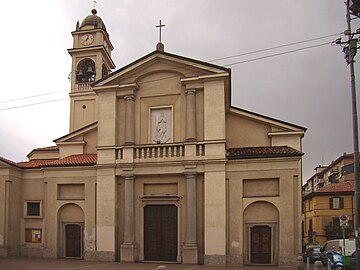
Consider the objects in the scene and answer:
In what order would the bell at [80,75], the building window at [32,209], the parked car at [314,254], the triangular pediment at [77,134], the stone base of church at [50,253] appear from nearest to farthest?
1. the stone base of church at [50,253]
2. the building window at [32,209]
3. the triangular pediment at [77,134]
4. the parked car at [314,254]
5. the bell at [80,75]

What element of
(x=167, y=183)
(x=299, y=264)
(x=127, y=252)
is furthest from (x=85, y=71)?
(x=299, y=264)

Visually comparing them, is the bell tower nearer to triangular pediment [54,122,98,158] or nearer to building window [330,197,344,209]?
triangular pediment [54,122,98,158]

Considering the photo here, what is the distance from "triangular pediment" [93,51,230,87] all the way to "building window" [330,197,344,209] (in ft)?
115

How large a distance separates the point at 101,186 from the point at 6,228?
253 inches

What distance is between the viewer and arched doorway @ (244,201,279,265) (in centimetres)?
2295

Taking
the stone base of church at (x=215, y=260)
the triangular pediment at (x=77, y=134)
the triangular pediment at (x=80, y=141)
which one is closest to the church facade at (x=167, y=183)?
the stone base of church at (x=215, y=260)

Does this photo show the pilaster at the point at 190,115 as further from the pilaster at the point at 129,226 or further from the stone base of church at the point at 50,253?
the stone base of church at the point at 50,253

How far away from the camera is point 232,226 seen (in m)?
23.2

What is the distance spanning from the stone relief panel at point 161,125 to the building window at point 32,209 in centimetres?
846

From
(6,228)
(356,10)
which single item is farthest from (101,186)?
(356,10)

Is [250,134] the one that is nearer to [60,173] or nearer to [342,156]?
[60,173]

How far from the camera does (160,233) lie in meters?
24.6

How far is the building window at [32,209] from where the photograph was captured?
27.1 metres

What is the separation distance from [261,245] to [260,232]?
0.67 m
